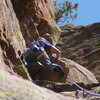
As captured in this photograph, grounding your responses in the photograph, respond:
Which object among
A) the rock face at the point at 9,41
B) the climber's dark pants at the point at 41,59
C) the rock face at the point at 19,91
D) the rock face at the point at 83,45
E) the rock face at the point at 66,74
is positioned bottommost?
the rock face at the point at 83,45

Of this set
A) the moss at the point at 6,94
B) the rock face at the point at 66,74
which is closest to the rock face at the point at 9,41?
the rock face at the point at 66,74

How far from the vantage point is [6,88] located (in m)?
4.27

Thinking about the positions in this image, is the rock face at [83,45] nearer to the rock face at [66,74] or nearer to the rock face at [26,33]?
the rock face at [26,33]

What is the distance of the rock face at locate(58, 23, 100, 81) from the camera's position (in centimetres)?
2450

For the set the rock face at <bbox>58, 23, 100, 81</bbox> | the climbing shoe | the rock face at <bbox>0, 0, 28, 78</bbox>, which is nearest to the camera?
the rock face at <bbox>0, 0, 28, 78</bbox>

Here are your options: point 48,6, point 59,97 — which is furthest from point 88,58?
point 59,97

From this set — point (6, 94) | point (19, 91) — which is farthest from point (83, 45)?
point (6, 94)

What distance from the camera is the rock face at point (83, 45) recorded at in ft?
80.4

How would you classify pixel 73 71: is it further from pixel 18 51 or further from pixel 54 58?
pixel 18 51

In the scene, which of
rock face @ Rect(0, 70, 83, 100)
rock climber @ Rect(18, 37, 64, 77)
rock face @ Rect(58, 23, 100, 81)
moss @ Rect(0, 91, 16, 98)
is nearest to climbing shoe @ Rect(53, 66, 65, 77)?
rock climber @ Rect(18, 37, 64, 77)

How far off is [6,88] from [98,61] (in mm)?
19602

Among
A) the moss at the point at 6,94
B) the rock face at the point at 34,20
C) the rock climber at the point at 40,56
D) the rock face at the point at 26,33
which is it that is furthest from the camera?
the rock face at the point at 34,20

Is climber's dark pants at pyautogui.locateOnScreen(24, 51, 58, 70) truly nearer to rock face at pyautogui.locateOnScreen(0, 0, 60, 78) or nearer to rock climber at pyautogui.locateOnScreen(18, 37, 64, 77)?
rock climber at pyautogui.locateOnScreen(18, 37, 64, 77)

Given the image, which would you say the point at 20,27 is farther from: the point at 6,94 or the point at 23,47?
the point at 6,94
